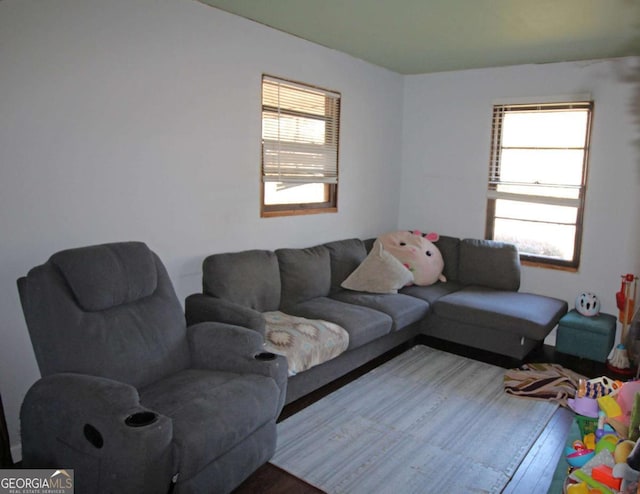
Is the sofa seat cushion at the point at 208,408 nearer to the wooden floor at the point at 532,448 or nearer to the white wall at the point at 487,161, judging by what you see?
the wooden floor at the point at 532,448

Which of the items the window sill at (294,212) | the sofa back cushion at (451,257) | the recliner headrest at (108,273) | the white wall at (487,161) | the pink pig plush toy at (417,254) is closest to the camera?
the recliner headrest at (108,273)

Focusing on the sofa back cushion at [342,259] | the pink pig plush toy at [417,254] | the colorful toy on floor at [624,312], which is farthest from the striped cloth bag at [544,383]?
the sofa back cushion at [342,259]

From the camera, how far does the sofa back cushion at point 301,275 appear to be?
12.2ft

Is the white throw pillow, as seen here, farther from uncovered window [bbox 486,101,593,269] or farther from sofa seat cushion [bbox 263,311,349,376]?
uncovered window [bbox 486,101,593,269]

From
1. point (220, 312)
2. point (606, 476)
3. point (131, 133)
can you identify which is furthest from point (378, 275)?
point (606, 476)

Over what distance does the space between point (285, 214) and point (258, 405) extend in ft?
6.54

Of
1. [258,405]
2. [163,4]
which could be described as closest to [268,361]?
[258,405]

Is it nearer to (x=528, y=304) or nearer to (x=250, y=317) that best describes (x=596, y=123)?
(x=528, y=304)

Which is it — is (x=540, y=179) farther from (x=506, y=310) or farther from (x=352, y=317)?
(x=352, y=317)

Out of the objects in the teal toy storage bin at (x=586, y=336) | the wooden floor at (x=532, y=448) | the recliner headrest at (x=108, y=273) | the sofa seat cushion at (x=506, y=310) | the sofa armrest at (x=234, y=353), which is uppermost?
the recliner headrest at (x=108, y=273)

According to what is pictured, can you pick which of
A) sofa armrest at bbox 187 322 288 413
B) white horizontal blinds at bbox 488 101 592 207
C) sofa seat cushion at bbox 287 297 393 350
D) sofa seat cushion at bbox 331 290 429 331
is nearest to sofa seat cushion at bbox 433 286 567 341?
sofa seat cushion at bbox 331 290 429 331

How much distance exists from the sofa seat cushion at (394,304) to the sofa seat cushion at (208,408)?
1537 millimetres

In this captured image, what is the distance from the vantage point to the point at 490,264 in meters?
4.51

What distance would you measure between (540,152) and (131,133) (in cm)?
353
